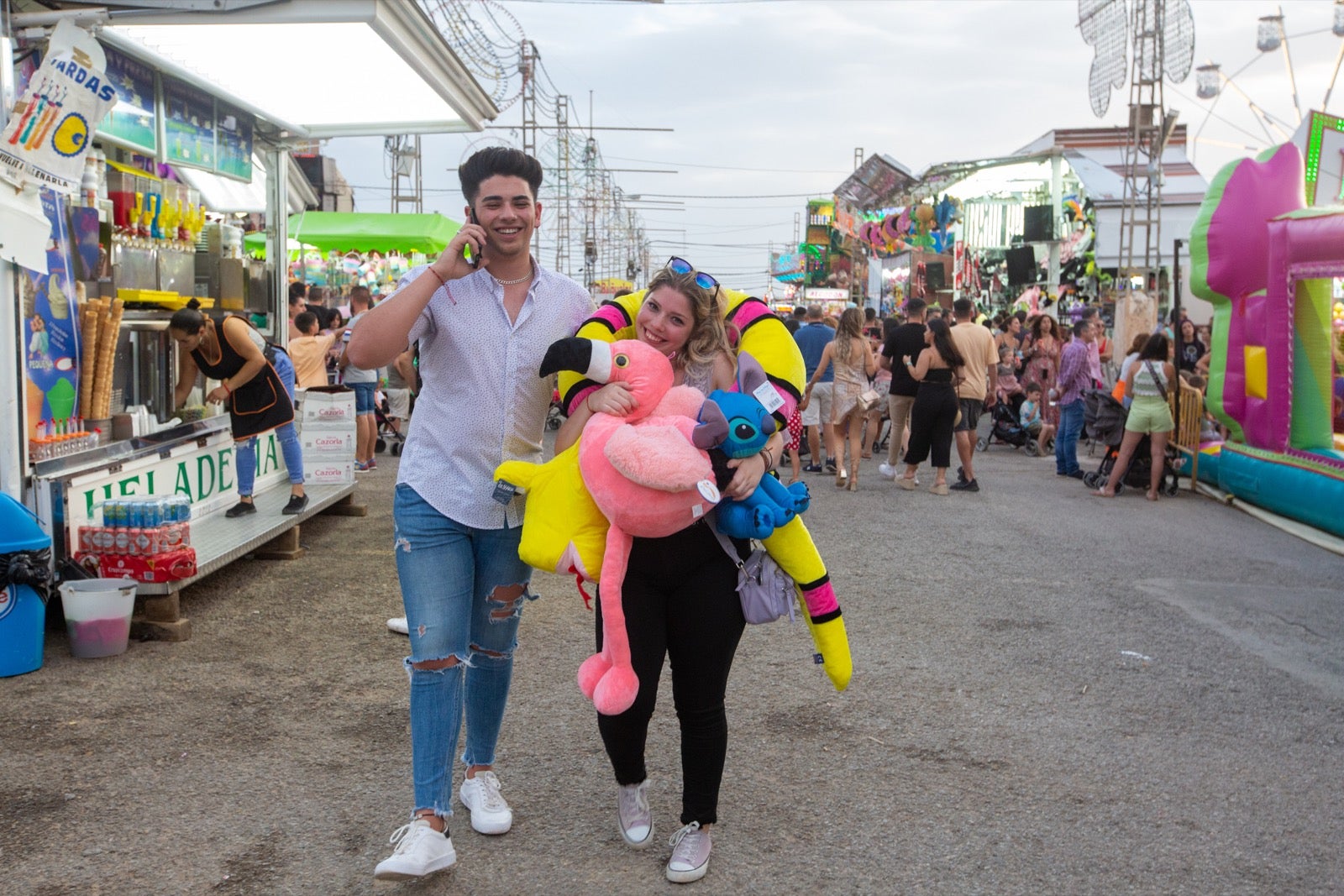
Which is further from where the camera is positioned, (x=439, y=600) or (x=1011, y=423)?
(x=1011, y=423)

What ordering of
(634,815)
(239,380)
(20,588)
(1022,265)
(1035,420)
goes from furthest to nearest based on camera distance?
1. (1022,265)
2. (1035,420)
3. (239,380)
4. (20,588)
5. (634,815)

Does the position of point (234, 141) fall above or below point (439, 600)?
above

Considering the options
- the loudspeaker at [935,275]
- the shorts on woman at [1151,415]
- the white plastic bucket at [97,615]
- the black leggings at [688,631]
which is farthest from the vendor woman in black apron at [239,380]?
the loudspeaker at [935,275]

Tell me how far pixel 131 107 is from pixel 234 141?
1545 mm

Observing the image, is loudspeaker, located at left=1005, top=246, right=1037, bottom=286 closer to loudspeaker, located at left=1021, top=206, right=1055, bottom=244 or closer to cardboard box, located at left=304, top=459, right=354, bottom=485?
loudspeaker, located at left=1021, top=206, right=1055, bottom=244

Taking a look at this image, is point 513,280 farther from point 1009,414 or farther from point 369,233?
point 369,233

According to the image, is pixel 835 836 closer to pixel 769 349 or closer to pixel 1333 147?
pixel 769 349

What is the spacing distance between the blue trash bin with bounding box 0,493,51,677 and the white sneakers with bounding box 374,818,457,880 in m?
2.80

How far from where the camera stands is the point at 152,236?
734 cm

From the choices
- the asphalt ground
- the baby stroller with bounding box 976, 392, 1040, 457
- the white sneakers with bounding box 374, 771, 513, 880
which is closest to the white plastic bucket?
the asphalt ground

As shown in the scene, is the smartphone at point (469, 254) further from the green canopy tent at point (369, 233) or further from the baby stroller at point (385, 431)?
the green canopy tent at point (369, 233)

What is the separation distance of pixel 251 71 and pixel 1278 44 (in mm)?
22906

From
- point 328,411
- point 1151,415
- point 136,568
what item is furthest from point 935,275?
point 136,568

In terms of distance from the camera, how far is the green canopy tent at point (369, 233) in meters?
17.2
